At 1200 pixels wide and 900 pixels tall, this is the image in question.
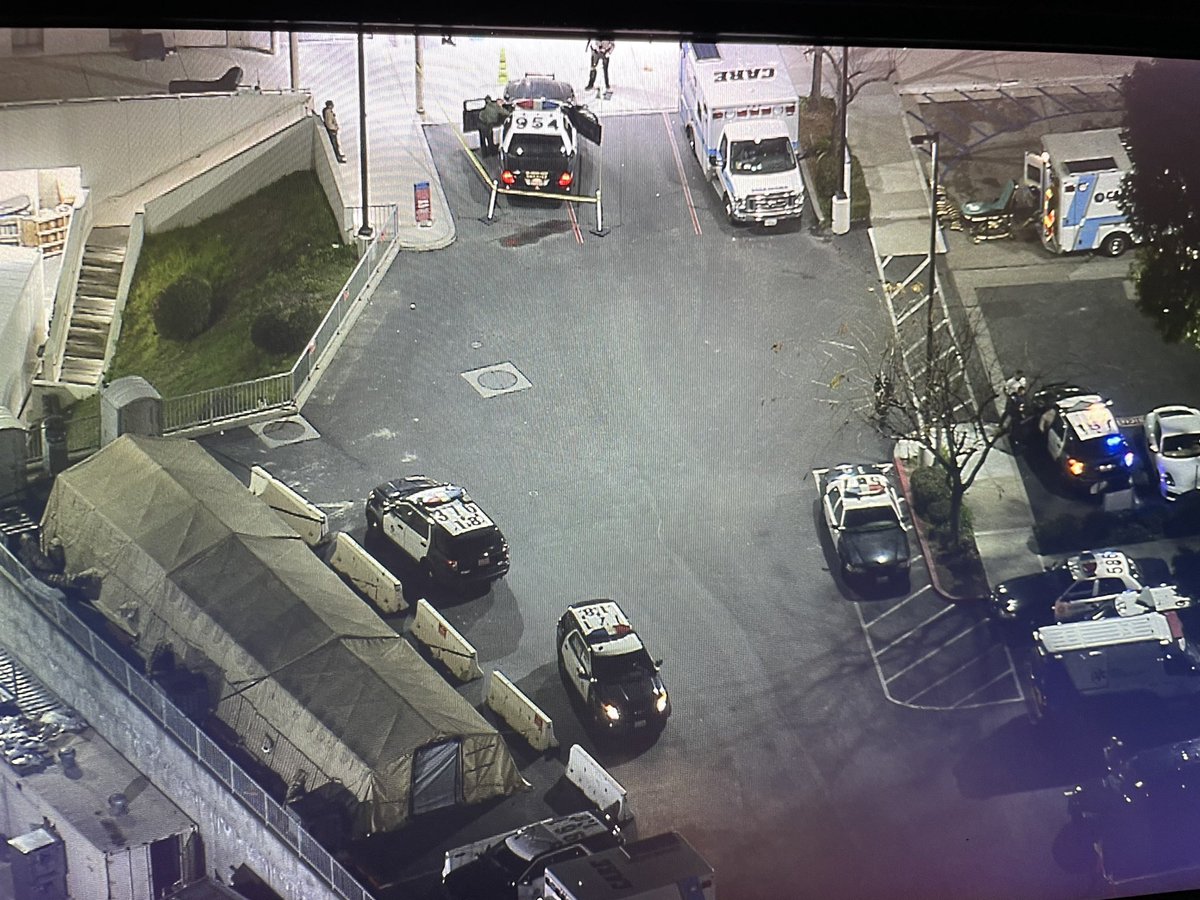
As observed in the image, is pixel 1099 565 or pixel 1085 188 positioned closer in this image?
pixel 1099 565

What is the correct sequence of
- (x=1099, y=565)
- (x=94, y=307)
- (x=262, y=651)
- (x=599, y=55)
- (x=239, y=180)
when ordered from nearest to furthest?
(x=262, y=651), (x=94, y=307), (x=239, y=180), (x=599, y=55), (x=1099, y=565)

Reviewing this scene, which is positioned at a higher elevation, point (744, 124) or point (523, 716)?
point (744, 124)

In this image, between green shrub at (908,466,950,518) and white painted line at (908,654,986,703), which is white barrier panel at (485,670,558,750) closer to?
white painted line at (908,654,986,703)

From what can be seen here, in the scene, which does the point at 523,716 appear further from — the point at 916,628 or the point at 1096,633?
the point at 1096,633

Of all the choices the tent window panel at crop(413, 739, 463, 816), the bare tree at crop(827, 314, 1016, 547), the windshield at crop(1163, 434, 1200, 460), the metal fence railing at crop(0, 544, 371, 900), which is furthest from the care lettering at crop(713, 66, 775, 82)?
the metal fence railing at crop(0, 544, 371, 900)

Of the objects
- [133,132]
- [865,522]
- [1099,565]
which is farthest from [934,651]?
[133,132]

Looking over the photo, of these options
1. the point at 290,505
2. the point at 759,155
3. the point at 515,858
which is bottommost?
the point at 515,858

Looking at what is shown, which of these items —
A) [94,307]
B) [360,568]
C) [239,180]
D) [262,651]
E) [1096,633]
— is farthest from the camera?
[1096,633]

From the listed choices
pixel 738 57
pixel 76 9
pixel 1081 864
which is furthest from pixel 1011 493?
pixel 76 9

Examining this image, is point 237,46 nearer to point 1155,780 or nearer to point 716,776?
point 716,776
